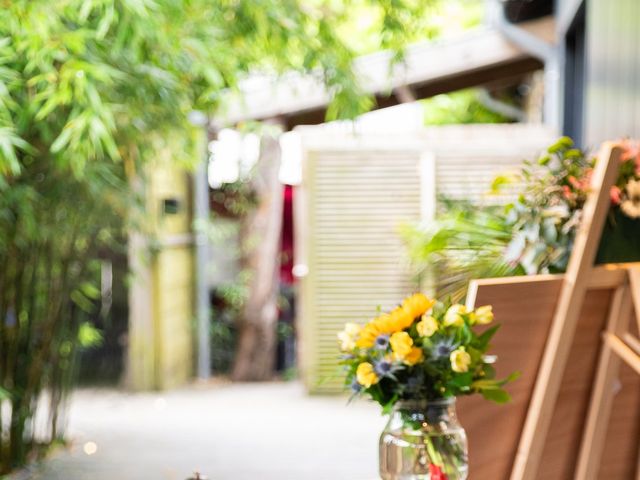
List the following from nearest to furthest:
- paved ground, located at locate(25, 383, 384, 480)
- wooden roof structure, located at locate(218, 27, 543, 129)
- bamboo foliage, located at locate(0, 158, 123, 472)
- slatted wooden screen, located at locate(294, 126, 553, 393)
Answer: bamboo foliage, located at locate(0, 158, 123, 472) → paved ground, located at locate(25, 383, 384, 480) → slatted wooden screen, located at locate(294, 126, 553, 393) → wooden roof structure, located at locate(218, 27, 543, 129)

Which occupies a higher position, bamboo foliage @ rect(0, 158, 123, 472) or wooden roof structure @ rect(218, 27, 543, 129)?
wooden roof structure @ rect(218, 27, 543, 129)

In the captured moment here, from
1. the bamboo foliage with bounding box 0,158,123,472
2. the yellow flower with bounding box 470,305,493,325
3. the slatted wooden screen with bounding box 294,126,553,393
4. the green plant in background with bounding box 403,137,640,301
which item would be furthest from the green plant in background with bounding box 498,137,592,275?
the slatted wooden screen with bounding box 294,126,553,393

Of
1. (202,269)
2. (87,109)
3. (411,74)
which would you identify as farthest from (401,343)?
(202,269)

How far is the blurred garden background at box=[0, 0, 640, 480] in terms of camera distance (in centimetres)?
320

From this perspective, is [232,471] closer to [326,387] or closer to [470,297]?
[326,387]

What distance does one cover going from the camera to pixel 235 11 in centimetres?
437

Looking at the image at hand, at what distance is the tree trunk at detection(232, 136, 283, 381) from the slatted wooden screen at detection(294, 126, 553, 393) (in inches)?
53.7

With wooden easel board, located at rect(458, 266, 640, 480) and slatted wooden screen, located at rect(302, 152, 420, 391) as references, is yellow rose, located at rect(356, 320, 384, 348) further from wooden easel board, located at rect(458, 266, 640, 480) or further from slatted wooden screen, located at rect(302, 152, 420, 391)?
slatted wooden screen, located at rect(302, 152, 420, 391)

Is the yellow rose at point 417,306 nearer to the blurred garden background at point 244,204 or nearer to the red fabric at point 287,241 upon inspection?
the blurred garden background at point 244,204

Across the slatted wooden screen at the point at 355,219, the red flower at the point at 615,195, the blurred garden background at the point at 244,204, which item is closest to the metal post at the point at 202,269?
the blurred garden background at the point at 244,204

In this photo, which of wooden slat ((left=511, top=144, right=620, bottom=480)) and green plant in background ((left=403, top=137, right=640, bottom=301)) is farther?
green plant in background ((left=403, top=137, right=640, bottom=301))

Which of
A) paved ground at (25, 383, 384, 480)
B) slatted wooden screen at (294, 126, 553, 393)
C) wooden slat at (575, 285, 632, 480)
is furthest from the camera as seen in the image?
slatted wooden screen at (294, 126, 553, 393)

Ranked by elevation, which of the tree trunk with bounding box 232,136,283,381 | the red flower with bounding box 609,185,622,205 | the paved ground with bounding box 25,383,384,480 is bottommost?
the paved ground with bounding box 25,383,384,480

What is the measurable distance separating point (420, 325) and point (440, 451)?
21 centimetres
